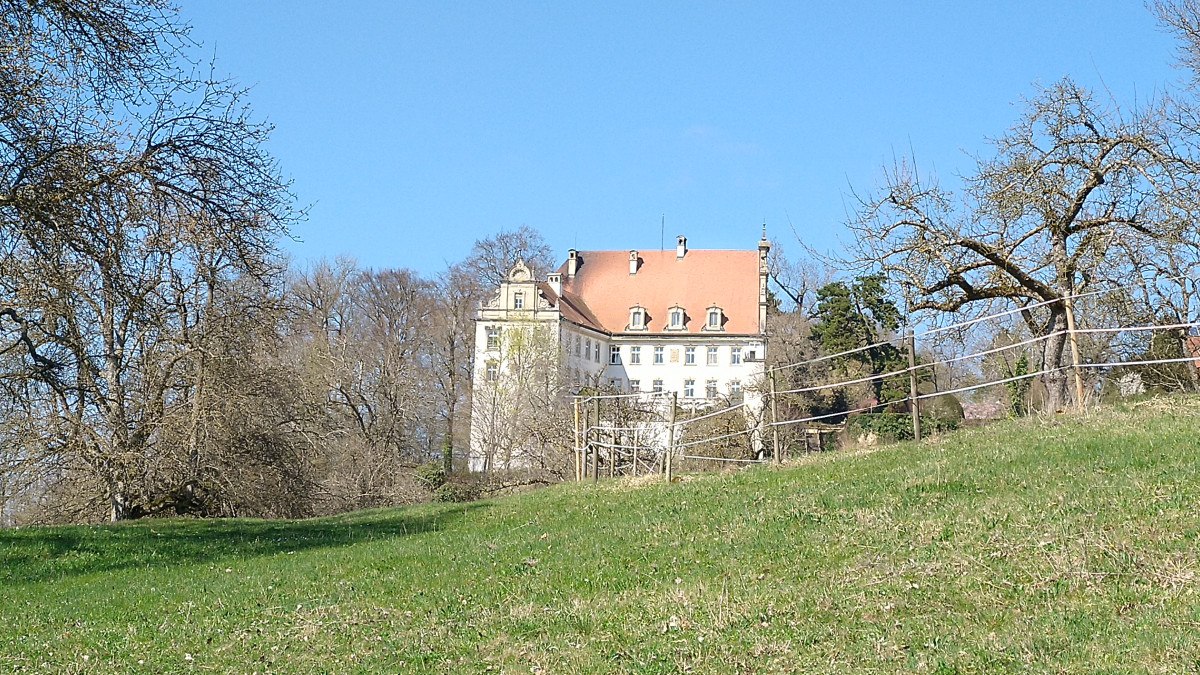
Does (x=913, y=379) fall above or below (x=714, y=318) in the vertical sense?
below

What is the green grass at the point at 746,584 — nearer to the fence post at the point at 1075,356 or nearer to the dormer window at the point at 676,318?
the fence post at the point at 1075,356

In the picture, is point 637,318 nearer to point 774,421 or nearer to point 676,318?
point 676,318

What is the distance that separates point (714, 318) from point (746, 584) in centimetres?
6437

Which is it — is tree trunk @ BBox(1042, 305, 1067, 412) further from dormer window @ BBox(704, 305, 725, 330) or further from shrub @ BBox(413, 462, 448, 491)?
dormer window @ BBox(704, 305, 725, 330)

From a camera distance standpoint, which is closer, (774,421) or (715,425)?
(774,421)

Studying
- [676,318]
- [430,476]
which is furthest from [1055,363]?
[676,318]

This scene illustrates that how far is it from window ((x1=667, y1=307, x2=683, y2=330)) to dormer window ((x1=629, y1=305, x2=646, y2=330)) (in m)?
1.72

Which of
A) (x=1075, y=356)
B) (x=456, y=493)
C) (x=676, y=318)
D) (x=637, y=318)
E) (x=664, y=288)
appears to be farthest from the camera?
(x=664, y=288)

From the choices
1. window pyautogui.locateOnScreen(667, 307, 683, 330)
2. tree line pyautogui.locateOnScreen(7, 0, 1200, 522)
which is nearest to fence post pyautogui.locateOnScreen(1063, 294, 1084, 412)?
tree line pyautogui.locateOnScreen(7, 0, 1200, 522)

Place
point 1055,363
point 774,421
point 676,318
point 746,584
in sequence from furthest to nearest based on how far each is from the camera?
point 676,318, point 1055,363, point 774,421, point 746,584

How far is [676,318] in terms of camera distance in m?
74.1

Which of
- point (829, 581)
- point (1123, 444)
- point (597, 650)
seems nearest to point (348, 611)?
point (597, 650)

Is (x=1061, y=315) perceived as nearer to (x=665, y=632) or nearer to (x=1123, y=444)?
(x=1123, y=444)

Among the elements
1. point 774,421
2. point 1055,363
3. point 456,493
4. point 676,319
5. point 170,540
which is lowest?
point 170,540
